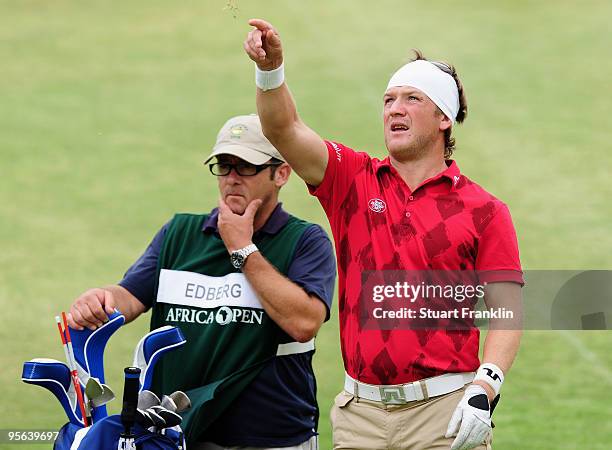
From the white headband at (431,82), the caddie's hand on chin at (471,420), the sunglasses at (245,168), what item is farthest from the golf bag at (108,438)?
the white headband at (431,82)

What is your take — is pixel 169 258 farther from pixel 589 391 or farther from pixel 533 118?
pixel 533 118

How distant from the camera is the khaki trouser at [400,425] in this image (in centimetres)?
494

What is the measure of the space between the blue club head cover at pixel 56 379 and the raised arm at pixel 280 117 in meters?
1.11

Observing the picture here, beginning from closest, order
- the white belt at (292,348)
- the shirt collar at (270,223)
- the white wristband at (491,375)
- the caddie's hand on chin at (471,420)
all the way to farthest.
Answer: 1. the caddie's hand on chin at (471,420)
2. the white wristband at (491,375)
3. the white belt at (292,348)
4. the shirt collar at (270,223)

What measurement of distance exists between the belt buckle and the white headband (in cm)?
109

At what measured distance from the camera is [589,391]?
984cm

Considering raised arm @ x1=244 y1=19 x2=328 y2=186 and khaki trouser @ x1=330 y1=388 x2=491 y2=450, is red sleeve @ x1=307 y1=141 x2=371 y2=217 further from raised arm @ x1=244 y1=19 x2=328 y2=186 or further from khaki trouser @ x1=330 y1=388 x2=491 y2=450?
khaki trouser @ x1=330 y1=388 x2=491 y2=450

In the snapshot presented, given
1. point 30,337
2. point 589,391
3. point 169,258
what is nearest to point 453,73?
point 169,258

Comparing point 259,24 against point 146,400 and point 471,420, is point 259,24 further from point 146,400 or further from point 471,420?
point 471,420

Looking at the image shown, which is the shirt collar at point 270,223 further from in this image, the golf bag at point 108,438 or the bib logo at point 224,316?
the golf bag at point 108,438

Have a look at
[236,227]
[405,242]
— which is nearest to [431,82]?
[405,242]

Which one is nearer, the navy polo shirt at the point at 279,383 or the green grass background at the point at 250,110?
the navy polo shirt at the point at 279,383

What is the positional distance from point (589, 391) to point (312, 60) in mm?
9856

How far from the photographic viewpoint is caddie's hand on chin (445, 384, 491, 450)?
4.68 metres
